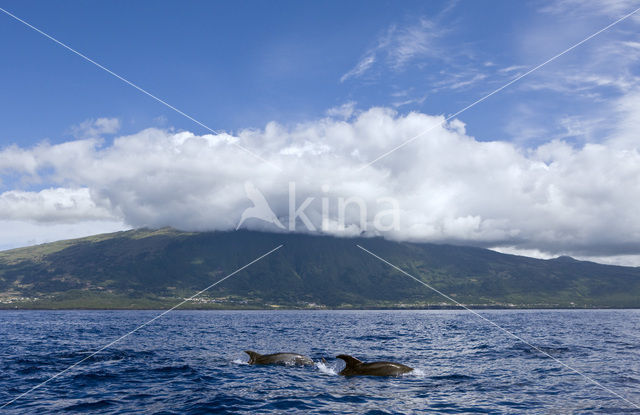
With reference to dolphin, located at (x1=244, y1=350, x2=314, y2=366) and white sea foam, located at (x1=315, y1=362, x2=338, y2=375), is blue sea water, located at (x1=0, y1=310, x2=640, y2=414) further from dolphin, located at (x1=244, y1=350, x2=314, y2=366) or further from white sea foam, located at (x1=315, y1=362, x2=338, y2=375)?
dolphin, located at (x1=244, y1=350, x2=314, y2=366)

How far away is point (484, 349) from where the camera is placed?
182 feet

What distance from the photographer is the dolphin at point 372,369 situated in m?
36.4

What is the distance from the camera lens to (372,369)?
36719 mm

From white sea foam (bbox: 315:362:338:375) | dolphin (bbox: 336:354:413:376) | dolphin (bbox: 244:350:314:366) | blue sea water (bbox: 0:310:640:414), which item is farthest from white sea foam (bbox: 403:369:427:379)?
dolphin (bbox: 244:350:314:366)

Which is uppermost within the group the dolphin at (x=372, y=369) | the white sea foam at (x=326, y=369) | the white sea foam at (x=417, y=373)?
the dolphin at (x=372, y=369)

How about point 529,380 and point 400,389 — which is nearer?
point 400,389

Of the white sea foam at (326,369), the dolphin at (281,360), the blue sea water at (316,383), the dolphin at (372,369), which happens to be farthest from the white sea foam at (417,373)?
the dolphin at (281,360)

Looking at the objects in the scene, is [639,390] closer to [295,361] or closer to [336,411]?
[336,411]

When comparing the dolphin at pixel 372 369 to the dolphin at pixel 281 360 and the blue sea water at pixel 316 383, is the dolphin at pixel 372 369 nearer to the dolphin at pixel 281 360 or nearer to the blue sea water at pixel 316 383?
the blue sea water at pixel 316 383

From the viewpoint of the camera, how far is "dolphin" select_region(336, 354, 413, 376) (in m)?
36.4

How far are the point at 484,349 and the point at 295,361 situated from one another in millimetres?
26089

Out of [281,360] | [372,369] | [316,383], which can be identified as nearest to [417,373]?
[372,369]

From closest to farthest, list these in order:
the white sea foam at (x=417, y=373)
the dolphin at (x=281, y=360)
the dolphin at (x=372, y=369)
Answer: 1. the dolphin at (x=372, y=369)
2. the white sea foam at (x=417, y=373)
3. the dolphin at (x=281, y=360)

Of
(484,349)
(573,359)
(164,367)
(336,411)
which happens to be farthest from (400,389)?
(484,349)
